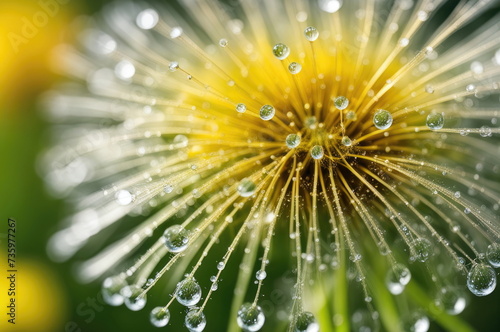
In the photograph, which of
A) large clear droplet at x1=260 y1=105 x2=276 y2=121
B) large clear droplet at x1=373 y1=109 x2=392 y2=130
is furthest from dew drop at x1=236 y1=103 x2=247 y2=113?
large clear droplet at x1=373 y1=109 x2=392 y2=130

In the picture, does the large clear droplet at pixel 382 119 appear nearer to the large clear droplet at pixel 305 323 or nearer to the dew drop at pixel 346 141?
the dew drop at pixel 346 141

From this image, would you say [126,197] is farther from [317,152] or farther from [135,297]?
[317,152]

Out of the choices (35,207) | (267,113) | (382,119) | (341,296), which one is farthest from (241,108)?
(35,207)

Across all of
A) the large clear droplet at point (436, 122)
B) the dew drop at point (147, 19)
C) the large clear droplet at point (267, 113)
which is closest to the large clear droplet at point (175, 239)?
the large clear droplet at point (267, 113)

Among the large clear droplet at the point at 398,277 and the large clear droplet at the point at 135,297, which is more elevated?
the large clear droplet at the point at 135,297

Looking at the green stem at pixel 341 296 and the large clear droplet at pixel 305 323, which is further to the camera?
the green stem at pixel 341 296

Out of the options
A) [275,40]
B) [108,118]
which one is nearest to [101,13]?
[108,118]
